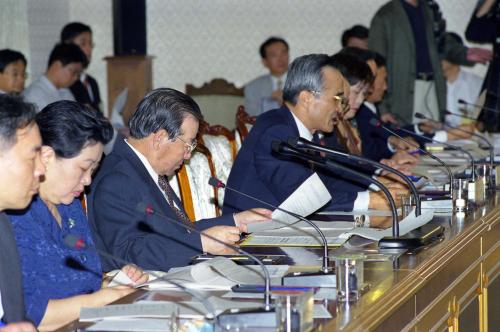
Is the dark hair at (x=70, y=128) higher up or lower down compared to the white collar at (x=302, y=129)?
higher up

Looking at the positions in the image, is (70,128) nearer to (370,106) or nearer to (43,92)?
(370,106)

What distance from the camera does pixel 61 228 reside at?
2.56m

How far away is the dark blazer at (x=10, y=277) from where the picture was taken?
2152 millimetres

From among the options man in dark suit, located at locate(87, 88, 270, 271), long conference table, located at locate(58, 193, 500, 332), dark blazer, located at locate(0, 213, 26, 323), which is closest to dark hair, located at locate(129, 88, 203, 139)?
man in dark suit, located at locate(87, 88, 270, 271)

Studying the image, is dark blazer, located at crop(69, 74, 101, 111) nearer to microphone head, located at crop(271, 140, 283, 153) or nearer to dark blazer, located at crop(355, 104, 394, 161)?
dark blazer, located at crop(355, 104, 394, 161)

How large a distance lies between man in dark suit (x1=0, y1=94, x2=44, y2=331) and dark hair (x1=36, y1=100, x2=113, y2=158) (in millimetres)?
329

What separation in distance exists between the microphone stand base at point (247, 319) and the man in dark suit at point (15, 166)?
510mm

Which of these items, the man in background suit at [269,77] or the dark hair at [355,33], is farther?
the man in background suit at [269,77]

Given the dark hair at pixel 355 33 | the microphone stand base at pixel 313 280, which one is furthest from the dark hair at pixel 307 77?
the dark hair at pixel 355 33

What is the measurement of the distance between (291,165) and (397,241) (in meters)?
0.92

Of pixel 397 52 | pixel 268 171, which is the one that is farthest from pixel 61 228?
pixel 397 52

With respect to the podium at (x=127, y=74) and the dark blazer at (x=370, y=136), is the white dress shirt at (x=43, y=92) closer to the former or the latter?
the podium at (x=127, y=74)

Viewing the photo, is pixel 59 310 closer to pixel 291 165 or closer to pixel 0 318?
pixel 0 318

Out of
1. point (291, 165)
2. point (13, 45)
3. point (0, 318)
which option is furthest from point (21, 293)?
point (13, 45)
